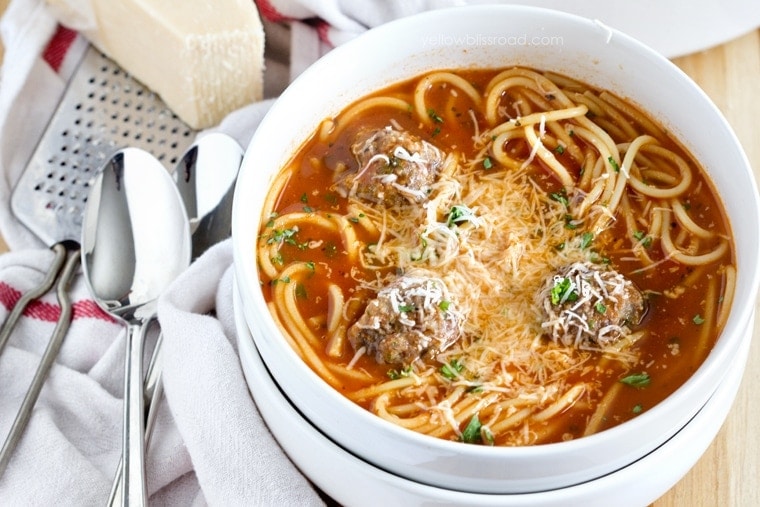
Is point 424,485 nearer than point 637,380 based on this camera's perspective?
Yes

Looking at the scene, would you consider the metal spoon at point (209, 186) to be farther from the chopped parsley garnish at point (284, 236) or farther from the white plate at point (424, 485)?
the white plate at point (424, 485)

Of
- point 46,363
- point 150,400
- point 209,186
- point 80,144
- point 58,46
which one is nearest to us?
point 150,400

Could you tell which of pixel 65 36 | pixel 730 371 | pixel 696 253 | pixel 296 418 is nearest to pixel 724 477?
pixel 730 371

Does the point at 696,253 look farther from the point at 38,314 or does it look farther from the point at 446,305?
the point at 38,314

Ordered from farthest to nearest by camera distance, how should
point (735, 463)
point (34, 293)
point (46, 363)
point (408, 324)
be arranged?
1. point (34, 293)
2. point (46, 363)
3. point (735, 463)
4. point (408, 324)

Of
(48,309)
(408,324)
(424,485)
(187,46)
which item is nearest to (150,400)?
(48,309)

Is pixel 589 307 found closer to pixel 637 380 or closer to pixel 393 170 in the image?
pixel 637 380

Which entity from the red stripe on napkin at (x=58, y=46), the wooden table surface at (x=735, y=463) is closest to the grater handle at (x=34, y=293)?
the red stripe on napkin at (x=58, y=46)
